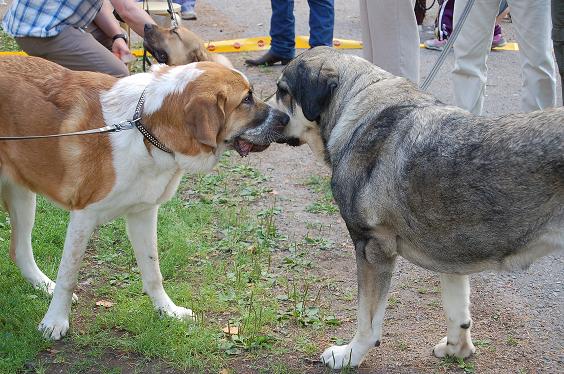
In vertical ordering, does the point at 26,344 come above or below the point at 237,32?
above

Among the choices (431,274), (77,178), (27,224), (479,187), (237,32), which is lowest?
(237,32)

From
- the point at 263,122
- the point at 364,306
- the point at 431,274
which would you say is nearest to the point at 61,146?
the point at 263,122

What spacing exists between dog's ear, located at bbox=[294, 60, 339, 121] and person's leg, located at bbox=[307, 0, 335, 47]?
5112mm

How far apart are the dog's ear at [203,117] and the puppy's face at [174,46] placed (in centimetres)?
264

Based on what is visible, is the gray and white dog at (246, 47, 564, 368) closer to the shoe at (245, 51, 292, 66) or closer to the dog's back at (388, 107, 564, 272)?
the dog's back at (388, 107, 564, 272)

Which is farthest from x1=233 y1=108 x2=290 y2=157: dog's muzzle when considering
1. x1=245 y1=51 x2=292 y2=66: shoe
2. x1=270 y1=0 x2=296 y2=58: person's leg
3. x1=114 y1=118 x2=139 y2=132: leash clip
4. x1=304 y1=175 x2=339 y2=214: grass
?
x1=245 y1=51 x2=292 y2=66: shoe

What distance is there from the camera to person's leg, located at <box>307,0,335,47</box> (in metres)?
9.29

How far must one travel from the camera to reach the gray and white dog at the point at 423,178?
3424 mm

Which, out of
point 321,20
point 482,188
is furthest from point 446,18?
point 482,188

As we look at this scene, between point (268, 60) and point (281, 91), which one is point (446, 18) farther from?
point (281, 91)

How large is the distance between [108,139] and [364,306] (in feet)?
5.05

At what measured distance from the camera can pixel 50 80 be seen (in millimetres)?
4309

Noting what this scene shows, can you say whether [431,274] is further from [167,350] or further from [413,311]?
[167,350]

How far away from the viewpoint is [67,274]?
14.2 feet
